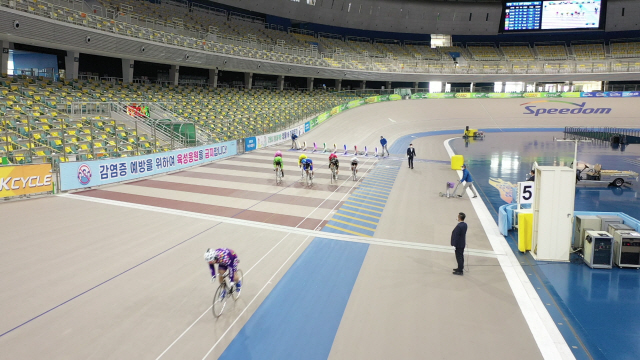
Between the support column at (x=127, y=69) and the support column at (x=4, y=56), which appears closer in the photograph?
the support column at (x=4, y=56)

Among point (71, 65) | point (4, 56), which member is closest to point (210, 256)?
point (4, 56)

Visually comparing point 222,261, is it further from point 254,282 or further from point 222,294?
point 254,282

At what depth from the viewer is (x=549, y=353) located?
19.9 ft

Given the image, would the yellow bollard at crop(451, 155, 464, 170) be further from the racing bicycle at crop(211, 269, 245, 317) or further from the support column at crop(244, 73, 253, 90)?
the support column at crop(244, 73, 253, 90)

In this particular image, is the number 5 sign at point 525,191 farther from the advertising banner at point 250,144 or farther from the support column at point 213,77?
the support column at point 213,77

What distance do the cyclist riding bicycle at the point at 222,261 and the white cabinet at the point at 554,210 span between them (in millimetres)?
7141

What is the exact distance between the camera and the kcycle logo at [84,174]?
16116 mm

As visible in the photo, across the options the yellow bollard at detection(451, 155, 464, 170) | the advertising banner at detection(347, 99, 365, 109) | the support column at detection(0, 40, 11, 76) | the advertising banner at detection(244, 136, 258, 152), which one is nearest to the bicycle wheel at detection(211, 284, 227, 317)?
the yellow bollard at detection(451, 155, 464, 170)

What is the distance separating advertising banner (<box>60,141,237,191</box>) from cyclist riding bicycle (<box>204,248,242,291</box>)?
11765mm

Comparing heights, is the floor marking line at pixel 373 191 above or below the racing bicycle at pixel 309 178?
below

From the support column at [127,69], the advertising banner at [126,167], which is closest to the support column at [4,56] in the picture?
the support column at [127,69]

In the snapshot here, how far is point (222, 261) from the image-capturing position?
6.93 metres

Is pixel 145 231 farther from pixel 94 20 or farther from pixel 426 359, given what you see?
pixel 94 20

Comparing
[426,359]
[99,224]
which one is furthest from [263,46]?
[426,359]
